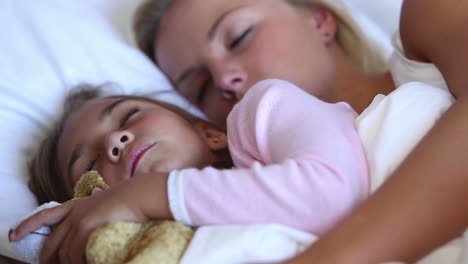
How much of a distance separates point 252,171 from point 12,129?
0.86 meters

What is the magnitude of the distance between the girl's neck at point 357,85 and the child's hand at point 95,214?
0.68 m

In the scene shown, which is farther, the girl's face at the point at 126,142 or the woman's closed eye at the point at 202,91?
the woman's closed eye at the point at 202,91

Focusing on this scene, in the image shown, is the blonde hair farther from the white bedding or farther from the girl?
the girl

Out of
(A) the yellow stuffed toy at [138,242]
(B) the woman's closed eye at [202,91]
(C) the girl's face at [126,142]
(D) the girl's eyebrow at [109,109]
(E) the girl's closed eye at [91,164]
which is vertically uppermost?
(A) the yellow stuffed toy at [138,242]

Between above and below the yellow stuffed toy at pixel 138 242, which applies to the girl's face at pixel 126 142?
below

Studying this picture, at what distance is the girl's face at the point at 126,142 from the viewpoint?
3.47ft

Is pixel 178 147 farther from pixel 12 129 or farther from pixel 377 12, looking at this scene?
pixel 377 12

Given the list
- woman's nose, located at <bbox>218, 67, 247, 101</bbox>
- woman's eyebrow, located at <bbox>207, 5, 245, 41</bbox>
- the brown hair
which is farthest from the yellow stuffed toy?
woman's eyebrow, located at <bbox>207, 5, 245, 41</bbox>

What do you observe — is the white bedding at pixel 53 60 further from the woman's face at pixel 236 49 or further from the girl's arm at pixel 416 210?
the girl's arm at pixel 416 210

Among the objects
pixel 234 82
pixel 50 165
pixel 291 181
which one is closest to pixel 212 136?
pixel 234 82

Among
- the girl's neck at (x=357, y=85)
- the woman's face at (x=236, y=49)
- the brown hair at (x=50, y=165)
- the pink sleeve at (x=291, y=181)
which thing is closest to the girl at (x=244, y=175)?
the pink sleeve at (x=291, y=181)

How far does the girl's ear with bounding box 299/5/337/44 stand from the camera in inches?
62.4

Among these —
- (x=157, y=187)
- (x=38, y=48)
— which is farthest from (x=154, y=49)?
(x=157, y=187)

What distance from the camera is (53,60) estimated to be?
1538 millimetres
